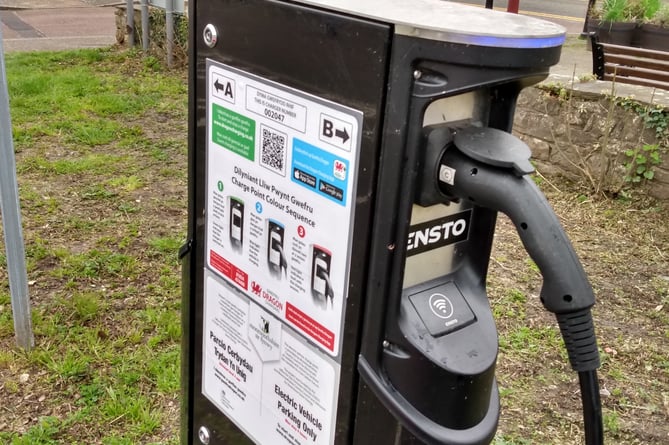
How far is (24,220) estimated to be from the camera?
4031 mm

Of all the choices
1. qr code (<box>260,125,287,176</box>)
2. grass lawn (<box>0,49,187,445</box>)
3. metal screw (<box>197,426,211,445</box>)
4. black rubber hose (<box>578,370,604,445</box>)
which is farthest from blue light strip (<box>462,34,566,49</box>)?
grass lawn (<box>0,49,187,445</box>)

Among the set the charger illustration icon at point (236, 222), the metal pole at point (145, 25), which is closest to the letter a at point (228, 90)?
the charger illustration icon at point (236, 222)

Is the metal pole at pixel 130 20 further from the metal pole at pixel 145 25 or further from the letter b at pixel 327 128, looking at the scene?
the letter b at pixel 327 128

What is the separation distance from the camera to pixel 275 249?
5.19 feet

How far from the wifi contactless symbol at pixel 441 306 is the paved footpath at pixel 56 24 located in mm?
9084

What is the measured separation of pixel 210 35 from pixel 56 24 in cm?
1147

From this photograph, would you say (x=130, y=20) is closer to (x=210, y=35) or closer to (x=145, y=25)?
(x=145, y=25)

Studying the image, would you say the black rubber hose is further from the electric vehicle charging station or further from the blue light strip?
the blue light strip

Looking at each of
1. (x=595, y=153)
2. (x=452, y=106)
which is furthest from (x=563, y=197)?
(x=452, y=106)

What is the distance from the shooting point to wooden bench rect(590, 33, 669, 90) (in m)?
5.26

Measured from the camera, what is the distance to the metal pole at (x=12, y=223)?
105 inches

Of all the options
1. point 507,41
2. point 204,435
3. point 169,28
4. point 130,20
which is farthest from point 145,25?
point 507,41

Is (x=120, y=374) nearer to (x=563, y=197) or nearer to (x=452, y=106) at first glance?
(x=452, y=106)

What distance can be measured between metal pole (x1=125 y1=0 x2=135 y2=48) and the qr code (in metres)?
7.01
